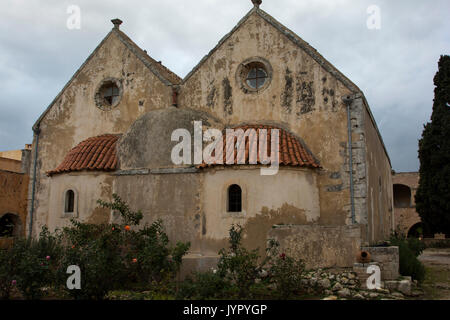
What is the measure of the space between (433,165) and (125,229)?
22934 mm

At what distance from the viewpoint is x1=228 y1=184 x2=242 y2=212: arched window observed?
13203 millimetres

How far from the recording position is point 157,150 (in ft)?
47.1

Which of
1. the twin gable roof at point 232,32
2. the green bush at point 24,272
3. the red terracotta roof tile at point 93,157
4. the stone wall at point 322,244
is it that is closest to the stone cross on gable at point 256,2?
the twin gable roof at point 232,32

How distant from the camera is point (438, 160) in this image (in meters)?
27.6

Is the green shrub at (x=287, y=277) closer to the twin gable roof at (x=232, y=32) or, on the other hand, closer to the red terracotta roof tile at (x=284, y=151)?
the red terracotta roof tile at (x=284, y=151)

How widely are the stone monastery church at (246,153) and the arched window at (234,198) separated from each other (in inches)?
1.2

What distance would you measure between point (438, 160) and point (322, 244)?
19654 millimetres

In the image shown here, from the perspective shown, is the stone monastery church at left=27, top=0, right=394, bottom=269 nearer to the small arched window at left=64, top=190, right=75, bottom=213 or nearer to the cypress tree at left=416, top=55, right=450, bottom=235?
the small arched window at left=64, top=190, right=75, bottom=213

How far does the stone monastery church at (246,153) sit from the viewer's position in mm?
12945

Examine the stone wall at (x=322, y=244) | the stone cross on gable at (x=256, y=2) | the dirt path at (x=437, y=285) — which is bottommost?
the dirt path at (x=437, y=285)

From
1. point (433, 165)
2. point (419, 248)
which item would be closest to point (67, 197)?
point (419, 248)

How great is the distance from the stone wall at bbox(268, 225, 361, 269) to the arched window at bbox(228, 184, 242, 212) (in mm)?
2031

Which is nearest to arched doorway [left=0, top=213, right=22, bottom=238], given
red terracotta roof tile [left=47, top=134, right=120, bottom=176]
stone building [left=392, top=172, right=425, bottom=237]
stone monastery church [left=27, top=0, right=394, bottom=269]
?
stone monastery church [left=27, top=0, right=394, bottom=269]
